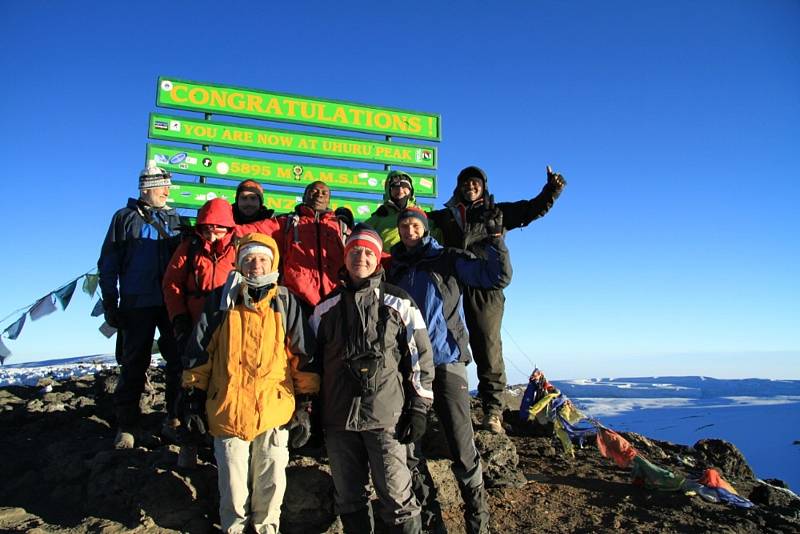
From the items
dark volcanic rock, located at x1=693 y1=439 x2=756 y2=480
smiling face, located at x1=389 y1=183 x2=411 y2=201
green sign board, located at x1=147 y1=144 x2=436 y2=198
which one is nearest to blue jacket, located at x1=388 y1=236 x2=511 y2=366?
smiling face, located at x1=389 y1=183 x2=411 y2=201

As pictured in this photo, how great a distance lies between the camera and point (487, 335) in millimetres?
5055

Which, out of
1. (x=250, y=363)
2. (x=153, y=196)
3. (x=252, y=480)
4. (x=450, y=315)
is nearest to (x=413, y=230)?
(x=450, y=315)

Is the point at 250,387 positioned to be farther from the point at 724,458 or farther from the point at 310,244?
the point at 724,458

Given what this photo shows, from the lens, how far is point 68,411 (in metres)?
6.56

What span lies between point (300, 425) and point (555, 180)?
12.9ft

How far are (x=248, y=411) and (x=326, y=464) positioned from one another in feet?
4.98

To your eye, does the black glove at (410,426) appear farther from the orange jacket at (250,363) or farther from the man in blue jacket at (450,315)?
the orange jacket at (250,363)

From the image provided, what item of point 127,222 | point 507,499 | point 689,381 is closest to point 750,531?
point 507,499

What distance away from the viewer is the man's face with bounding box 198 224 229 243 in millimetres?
4203

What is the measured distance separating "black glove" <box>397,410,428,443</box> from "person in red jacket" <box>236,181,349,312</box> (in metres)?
1.43

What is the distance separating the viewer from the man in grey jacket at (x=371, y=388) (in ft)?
10.6

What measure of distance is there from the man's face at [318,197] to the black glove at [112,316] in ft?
6.91

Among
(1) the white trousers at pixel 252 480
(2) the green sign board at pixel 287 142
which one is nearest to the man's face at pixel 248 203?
(1) the white trousers at pixel 252 480

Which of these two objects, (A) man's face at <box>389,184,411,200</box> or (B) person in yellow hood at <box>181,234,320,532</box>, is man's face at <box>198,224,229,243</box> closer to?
(B) person in yellow hood at <box>181,234,320,532</box>
